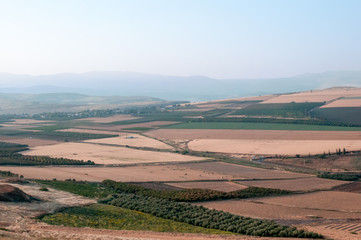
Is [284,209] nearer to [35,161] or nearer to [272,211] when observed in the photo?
[272,211]

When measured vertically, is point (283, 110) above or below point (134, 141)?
above

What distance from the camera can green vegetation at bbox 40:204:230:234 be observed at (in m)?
28.5

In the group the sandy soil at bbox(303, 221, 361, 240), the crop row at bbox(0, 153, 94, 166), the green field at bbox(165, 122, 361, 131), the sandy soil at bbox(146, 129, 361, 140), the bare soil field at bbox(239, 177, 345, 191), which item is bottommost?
the bare soil field at bbox(239, 177, 345, 191)

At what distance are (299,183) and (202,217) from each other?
16872 millimetres

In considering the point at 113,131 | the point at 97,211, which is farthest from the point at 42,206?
the point at 113,131

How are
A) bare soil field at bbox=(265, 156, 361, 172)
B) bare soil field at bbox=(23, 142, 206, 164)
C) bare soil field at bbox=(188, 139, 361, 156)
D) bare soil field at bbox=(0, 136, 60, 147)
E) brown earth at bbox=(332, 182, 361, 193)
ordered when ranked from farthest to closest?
bare soil field at bbox=(0, 136, 60, 147), bare soil field at bbox=(188, 139, 361, 156), bare soil field at bbox=(23, 142, 206, 164), bare soil field at bbox=(265, 156, 361, 172), brown earth at bbox=(332, 182, 361, 193)


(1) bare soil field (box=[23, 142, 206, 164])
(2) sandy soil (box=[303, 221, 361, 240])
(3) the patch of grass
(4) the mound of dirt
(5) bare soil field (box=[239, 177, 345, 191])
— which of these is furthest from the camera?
(1) bare soil field (box=[23, 142, 206, 164])

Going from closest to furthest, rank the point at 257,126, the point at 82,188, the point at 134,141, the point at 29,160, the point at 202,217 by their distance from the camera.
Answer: the point at 202,217
the point at 82,188
the point at 29,160
the point at 134,141
the point at 257,126

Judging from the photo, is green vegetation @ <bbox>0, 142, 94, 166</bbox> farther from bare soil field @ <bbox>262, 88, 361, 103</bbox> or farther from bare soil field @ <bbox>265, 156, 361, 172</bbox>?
bare soil field @ <bbox>262, 88, 361, 103</bbox>

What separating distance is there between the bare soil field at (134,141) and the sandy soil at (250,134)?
3692 millimetres

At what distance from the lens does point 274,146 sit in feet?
221

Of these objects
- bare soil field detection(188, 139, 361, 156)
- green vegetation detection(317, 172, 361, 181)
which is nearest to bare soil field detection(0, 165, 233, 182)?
green vegetation detection(317, 172, 361, 181)

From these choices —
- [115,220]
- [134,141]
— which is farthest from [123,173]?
[134,141]

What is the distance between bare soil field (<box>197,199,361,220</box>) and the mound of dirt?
1332cm
